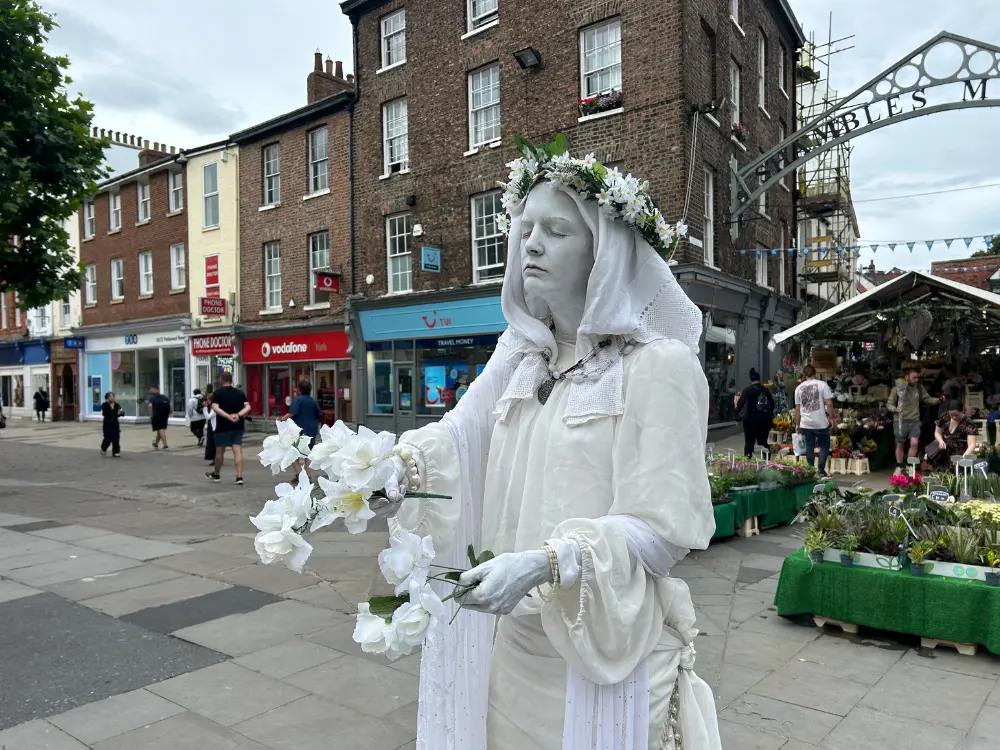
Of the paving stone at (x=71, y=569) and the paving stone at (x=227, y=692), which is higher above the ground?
the paving stone at (x=71, y=569)

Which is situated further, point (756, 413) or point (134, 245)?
point (134, 245)

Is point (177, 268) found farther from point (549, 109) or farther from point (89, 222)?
point (549, 109)

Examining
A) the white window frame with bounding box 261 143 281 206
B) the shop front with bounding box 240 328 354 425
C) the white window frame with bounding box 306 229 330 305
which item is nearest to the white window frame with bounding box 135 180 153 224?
the white window frame with bounding box 261 143 281 206

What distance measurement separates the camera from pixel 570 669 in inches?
60.2

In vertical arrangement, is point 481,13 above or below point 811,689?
above

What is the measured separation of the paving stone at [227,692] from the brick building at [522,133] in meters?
10.8

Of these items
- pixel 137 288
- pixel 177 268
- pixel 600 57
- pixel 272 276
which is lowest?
pixel 272 276

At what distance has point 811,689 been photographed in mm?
3797

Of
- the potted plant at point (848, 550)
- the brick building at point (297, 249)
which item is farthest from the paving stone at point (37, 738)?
the brick building at point (297, 249)

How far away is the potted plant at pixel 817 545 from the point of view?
4684 mm

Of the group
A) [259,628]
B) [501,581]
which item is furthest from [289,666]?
[501,581]

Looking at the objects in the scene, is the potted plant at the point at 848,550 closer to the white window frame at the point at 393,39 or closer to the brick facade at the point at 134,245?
the white window frame at the point at 393,39

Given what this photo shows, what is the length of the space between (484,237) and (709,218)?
4952 millimetres

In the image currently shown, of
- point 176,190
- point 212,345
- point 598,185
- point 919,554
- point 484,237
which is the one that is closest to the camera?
point 598,185
